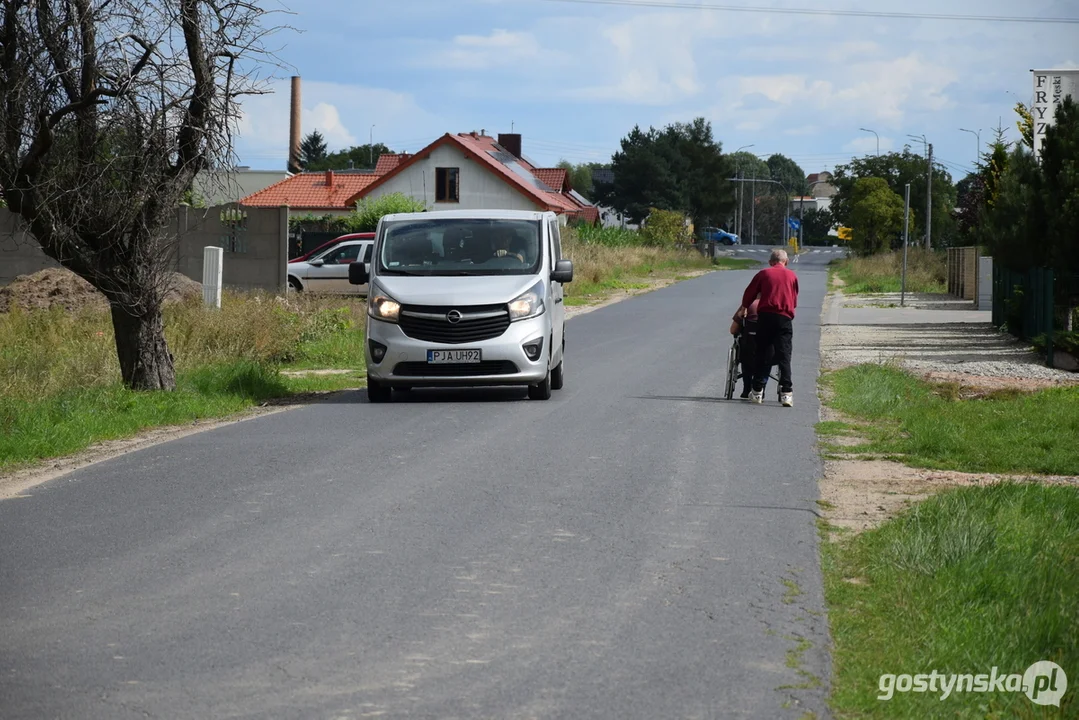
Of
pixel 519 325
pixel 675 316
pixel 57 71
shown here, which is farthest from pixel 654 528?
pixel 675 316

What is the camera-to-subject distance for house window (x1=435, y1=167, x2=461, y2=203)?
7675 centimetres

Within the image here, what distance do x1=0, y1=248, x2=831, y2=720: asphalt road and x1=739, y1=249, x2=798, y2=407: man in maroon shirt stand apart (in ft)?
7.51

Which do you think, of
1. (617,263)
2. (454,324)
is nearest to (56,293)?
(454,324)

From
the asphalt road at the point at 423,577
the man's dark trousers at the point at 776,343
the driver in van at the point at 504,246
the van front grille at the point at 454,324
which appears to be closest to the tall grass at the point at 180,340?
the van front grille at the point at 454,324

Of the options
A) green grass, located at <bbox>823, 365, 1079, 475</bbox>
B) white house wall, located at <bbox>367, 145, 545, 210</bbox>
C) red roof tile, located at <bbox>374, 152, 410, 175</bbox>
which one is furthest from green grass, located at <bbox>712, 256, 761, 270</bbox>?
green grass, located at <bbox>823, 365, 1079, 475</bbox>

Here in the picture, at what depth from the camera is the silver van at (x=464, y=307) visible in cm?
1527

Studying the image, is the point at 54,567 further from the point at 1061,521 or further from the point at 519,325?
the point at 519,325

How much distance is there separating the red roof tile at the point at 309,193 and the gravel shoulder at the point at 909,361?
38.0 meters

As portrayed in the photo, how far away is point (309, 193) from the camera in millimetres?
81438

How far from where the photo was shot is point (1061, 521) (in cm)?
843

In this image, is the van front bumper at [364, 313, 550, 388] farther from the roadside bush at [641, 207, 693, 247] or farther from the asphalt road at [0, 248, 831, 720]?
the roadside bush at [641, 207, 693, 247]

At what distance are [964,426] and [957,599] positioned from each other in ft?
22.5

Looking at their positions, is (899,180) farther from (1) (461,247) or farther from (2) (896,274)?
(1) (461,247)

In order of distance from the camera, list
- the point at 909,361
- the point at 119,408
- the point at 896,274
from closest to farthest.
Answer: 1. the point at 119,408
2. the point at 909,361
3. the point at 896,274
